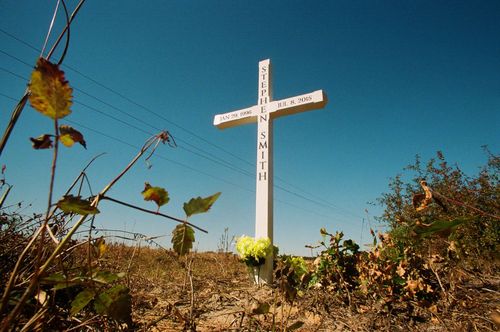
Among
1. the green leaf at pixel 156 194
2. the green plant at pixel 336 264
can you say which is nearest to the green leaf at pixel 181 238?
the green leaf at pixel 156 194

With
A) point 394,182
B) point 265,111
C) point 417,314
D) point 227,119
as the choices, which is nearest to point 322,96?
point 265,111

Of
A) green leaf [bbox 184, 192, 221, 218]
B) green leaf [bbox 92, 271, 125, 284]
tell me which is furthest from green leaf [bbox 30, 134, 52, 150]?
green leaf [bbox 92, 271, 125, 284]

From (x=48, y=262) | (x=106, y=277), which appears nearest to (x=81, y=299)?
(x=106, y=277)

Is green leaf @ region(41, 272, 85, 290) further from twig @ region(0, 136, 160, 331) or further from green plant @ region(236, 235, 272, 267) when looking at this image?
green plant @ region(236, 235, 272, 267)

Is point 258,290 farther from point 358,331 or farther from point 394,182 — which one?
A: point 394,182

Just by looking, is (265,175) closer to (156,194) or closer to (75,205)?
(156,194)

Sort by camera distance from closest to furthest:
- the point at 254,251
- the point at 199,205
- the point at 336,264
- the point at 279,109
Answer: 1. the point at 199,205
2. the point at 336,264
3. the point at 254,251
4. the point at 279,109

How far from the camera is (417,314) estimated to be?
2.10 metres

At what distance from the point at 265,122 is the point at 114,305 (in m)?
4.18

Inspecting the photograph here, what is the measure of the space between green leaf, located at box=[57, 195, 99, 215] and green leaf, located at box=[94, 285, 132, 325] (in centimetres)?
38

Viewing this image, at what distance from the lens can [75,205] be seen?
21.0 inches

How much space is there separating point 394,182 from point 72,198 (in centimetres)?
1119

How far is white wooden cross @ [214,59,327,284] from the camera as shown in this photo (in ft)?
14.0

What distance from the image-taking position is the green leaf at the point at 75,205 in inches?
20.8
